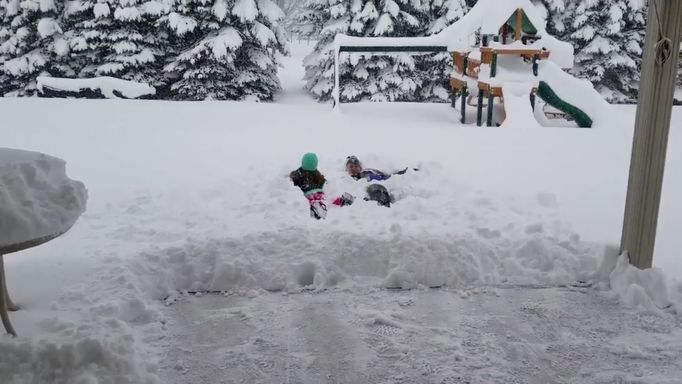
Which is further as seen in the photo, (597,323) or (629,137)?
(629,137)

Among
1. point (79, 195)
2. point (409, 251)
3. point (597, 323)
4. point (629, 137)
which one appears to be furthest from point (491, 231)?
point (629, 137)

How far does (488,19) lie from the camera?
9078 mm

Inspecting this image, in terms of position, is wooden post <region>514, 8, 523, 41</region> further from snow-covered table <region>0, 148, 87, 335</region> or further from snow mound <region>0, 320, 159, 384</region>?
snow mound <region>0, 320, 159, 384</region>

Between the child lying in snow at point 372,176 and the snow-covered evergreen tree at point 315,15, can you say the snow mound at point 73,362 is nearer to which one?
the child lying in snow at point 372,176

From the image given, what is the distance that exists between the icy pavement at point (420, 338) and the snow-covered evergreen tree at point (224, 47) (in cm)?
1279

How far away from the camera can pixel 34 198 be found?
2.50m

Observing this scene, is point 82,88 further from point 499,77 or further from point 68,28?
point 499,77

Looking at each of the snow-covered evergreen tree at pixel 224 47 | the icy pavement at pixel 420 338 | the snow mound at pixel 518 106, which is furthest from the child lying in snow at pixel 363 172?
the snow-covered evergreen tree at pixel 224 47

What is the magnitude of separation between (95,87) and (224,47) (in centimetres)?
388

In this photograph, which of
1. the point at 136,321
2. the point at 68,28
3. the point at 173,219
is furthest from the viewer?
the point at 68,28

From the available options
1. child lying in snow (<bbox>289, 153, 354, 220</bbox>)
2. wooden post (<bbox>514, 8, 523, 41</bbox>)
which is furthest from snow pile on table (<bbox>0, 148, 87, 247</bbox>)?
wooden post (<bbox>514, 8, 523, 41</bbox>)

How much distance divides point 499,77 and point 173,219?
6.41 meters

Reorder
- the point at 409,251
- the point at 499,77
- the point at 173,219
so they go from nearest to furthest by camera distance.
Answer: the point at 409,251, the point at 173,219, the point at 499,77

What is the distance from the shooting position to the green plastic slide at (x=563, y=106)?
8781 mm
